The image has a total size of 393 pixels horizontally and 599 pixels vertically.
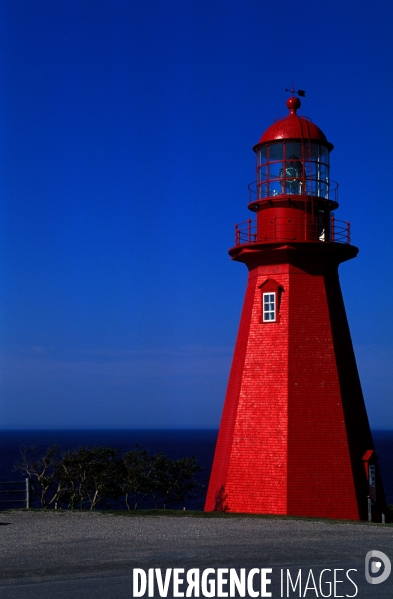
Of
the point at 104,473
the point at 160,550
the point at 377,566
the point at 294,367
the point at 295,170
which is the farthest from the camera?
the point at 104,473

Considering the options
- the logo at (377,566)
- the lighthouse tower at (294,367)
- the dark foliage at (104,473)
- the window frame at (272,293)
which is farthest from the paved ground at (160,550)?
the dark foliage at (104,473)

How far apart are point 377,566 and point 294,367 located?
8923mm

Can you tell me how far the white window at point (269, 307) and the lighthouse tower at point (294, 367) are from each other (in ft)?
0.10

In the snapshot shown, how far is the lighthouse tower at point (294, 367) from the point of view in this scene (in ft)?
63.8

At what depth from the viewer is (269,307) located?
20703mm

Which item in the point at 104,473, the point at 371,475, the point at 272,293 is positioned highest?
the point at 272,293

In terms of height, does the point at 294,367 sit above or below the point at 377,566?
above

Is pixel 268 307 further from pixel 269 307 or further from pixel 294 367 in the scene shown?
pixel 294 367

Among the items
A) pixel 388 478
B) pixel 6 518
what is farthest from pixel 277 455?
pixel 388 478

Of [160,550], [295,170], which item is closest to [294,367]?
[295,170]

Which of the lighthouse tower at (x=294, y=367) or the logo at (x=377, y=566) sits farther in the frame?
the lighthouse tower at (x=294, y=367)

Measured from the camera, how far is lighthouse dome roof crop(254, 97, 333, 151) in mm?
21109

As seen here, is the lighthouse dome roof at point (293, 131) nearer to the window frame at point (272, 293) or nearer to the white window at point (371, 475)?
the window frame at point (272, 293)

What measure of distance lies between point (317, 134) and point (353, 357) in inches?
239
